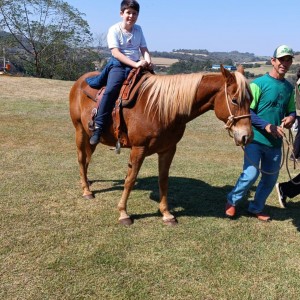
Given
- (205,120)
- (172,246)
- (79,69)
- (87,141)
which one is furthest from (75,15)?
(172,246)

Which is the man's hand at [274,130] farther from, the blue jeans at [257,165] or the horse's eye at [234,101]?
the horse's eye at [234,101]

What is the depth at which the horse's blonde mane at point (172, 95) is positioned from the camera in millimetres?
3590

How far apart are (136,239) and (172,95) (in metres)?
1.63

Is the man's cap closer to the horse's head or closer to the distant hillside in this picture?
the horse's head

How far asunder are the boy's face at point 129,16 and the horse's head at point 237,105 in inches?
51.9

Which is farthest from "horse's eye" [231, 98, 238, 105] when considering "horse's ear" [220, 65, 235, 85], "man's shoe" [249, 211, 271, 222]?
"man's shoe" [249, 211, 271, 222]

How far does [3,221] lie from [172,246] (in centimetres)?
201

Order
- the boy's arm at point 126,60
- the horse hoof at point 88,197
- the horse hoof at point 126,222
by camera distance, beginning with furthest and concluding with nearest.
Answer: the horse hoof at point 88,197, the horse hoof at point 126,222, the boy's arm at point 126,60

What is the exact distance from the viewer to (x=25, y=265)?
315cm

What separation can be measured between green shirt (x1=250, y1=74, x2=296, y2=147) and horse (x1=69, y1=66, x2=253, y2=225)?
18.1 inches

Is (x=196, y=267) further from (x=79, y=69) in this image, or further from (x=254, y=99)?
(x=79, y=69)

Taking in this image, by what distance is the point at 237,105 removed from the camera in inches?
131

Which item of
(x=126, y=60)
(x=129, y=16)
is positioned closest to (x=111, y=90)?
(x=126, y=60)

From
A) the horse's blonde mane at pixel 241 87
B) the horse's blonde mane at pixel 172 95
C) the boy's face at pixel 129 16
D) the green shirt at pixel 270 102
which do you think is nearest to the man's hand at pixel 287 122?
the green shirt at pixel 270 102
